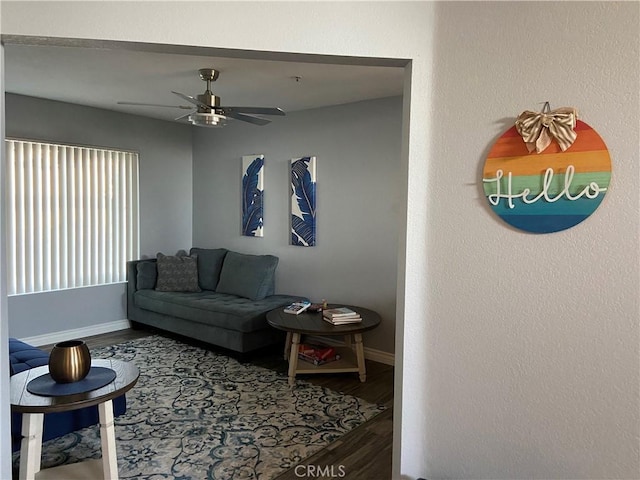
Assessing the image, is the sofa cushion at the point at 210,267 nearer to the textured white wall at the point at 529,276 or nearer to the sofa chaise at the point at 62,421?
the sofa chaise at the point at 62,421

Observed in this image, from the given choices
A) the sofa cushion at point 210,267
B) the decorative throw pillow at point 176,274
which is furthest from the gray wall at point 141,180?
the sofa cushion at point 210,267

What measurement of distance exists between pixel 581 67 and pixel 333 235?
11.3ft

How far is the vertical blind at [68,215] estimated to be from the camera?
179 inches

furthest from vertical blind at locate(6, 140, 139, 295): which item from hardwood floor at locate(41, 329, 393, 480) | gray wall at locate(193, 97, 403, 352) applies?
hardwood floor at locate(41, 329, 393, 480)

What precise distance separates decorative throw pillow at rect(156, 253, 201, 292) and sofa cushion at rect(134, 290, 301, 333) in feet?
0.47

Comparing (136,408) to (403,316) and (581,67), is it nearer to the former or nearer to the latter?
(403,316)

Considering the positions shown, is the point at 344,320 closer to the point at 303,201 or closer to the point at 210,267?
the point at 303,201

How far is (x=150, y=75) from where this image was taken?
12.0 feet

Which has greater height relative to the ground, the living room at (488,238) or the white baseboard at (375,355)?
the living room at (488,238)

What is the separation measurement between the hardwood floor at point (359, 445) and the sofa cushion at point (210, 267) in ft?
5.25

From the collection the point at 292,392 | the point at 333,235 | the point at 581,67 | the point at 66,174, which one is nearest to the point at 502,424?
the point at 581,67

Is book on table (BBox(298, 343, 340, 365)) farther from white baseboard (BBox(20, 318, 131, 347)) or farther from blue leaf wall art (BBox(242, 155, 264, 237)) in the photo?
white baseboard (BBox(20, 318, 131, 347))

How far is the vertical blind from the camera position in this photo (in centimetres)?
456

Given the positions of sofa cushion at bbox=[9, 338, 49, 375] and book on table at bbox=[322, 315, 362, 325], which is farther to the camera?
book on table at bbox=[322, 315, 362, 325]
